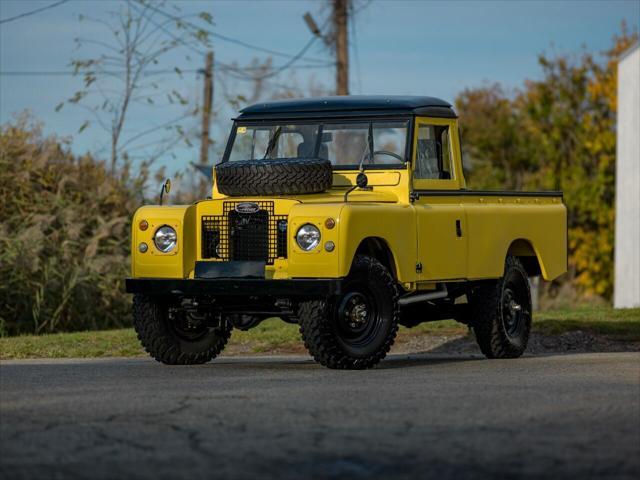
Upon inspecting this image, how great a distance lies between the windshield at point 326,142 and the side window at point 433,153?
0.70 feet

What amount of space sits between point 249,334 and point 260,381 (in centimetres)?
681

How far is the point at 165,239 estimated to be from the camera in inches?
475

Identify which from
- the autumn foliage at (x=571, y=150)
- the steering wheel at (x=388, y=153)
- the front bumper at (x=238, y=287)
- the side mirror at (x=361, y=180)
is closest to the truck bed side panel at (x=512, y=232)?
the steering wheel at (x=388, y=153)

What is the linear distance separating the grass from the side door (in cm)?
352

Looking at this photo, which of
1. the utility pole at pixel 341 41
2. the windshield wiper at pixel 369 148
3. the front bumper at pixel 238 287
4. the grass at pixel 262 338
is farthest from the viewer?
the utility pole at pixel 341 41

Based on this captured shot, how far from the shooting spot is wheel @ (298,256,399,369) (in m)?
11.3

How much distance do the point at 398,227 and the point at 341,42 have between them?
21.6 metres

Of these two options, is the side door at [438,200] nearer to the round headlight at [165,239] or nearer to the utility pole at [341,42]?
the round headlight at [165,239]

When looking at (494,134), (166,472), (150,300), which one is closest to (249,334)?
(150,300)

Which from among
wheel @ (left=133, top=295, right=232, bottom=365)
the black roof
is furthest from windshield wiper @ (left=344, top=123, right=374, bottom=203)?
wheel @ (left=133, top=295, right=232, bottom=365)

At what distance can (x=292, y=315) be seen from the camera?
11.7 metres

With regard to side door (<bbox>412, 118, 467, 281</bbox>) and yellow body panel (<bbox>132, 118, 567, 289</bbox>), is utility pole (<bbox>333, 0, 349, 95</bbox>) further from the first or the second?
side door (<bbox>412, 118, 467, 281</bbox>)

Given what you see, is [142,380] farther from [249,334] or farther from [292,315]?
[249,334]

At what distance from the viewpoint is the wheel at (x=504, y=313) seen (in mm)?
13555
